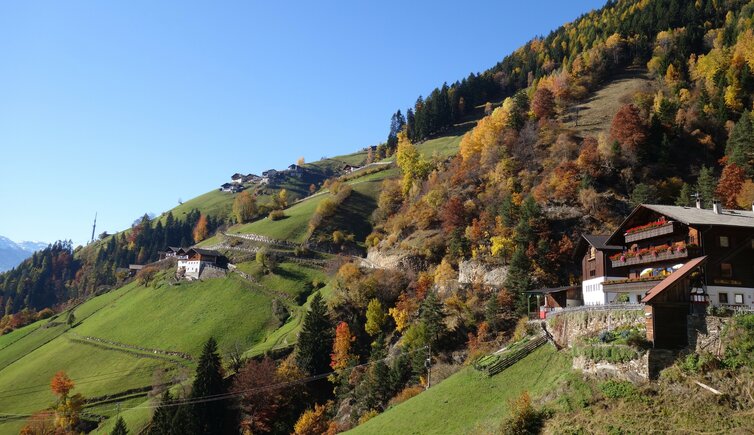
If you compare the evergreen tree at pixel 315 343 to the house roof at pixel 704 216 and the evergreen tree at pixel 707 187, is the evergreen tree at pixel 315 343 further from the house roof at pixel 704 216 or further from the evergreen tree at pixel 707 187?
the evergreen tree at pixel 707 187

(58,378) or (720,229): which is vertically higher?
(720,229)

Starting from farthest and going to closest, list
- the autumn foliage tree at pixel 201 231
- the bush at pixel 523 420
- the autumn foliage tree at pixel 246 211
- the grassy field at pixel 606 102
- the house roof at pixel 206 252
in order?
1. the autumn foliage tree at pixel 201 231
2. the autumn foliage tree at pixel 246 211
3. the house roof at pixel 206 252
4. the grassy field at pixel 606 102
5. the bush at pixel 523 420

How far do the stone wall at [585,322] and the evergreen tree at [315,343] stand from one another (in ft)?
141

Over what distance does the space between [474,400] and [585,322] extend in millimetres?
11165

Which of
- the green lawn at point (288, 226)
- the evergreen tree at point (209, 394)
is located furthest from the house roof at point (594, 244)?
the green lawn at point (288, 226)

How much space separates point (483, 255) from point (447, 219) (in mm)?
Result: 14858

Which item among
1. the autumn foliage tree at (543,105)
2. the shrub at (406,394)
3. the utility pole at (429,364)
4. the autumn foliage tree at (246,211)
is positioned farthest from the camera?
the autumn foliage tree at (246,211)

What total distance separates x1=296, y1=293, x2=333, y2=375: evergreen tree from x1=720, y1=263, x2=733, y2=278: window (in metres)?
57.5

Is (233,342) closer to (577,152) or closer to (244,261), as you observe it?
(244,261)

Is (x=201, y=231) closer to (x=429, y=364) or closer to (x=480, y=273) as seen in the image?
(x=480, y=273)

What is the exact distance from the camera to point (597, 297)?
177ft

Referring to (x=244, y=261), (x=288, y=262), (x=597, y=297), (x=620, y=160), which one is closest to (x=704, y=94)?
(x=620, y=160)

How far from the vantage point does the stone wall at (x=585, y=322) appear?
35.7 metres

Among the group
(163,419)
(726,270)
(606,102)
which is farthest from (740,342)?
(606,102)
